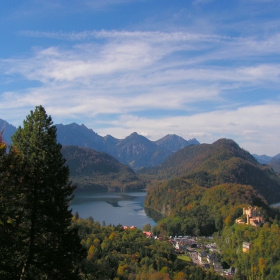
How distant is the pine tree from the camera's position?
23.3ft

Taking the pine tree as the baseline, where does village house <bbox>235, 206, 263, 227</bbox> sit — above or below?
below

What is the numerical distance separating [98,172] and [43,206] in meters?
163

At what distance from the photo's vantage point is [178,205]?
69.3m

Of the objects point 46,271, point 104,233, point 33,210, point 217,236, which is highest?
point 33,210

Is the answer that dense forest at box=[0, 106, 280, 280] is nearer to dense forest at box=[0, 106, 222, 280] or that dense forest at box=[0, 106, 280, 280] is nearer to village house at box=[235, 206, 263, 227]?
dense forest at box=[0, 106, 222, 280]

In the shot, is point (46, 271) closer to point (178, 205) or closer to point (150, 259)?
→ point (150, 259)

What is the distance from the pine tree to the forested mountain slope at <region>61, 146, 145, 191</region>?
11992 cm

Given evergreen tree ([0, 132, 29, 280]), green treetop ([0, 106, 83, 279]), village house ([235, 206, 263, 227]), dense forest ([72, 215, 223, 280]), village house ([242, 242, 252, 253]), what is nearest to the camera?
evergreen tree ([0, 132, 29, 280])

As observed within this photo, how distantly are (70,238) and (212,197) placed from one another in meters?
58.1

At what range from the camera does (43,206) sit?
7.31 m

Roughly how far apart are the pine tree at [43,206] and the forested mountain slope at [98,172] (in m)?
120

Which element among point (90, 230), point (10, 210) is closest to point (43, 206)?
point (10, 210)

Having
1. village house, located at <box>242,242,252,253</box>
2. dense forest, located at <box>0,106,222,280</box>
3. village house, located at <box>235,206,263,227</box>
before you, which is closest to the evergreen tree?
dense forest, located at <box>0,106,222,280</box>

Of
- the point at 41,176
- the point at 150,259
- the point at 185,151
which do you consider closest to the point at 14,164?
the point at 41,176
